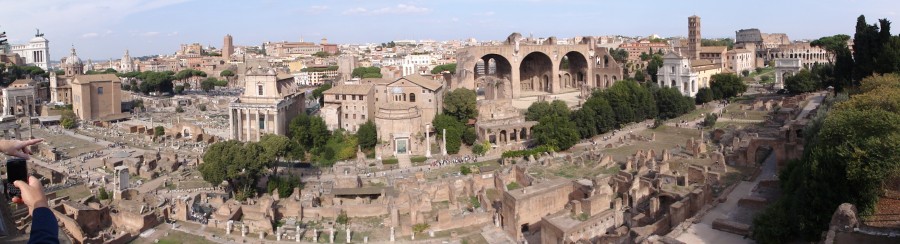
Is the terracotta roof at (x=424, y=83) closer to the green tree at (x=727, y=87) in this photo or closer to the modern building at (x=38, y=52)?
the green tree at (x=727, y=87)

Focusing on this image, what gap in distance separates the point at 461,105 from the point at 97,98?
38.0 meters

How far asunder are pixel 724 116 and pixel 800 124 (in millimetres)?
13172

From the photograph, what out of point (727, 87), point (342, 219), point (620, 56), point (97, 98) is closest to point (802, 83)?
point (727, 87)

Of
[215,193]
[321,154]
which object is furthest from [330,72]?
[215,193]

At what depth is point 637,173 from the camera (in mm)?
26828

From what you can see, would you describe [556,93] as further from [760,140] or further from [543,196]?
[543,196]

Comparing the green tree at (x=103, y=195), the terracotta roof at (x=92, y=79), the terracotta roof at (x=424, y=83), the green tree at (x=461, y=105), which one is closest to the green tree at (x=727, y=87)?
the green tree at (x=461, y=105)

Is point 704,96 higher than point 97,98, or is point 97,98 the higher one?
point 97,98

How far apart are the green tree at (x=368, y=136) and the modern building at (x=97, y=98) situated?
3412cm

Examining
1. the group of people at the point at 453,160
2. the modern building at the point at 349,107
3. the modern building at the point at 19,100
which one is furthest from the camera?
the modern building at the point at 19,100

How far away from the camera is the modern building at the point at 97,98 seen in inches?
2382

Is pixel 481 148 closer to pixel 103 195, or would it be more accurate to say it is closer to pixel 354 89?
pixel 354 89

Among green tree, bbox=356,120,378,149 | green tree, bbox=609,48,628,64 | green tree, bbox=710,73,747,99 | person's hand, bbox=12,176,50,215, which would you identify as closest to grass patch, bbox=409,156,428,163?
green tree, bbox=356,120,378,149

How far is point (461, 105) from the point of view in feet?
139
